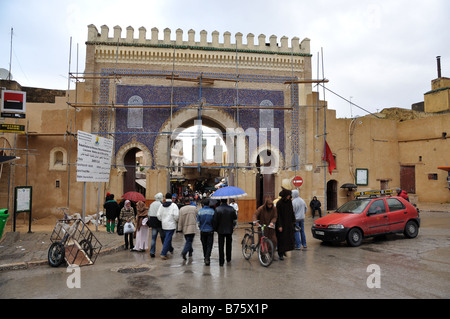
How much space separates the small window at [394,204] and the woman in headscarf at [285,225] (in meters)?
3.84

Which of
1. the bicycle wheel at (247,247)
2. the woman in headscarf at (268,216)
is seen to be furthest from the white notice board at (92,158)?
the woman in headscarf at (268,216)

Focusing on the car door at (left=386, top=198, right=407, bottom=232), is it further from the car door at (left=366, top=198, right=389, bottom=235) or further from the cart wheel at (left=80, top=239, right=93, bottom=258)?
the cart wheel at (left=80, top=239, right=93, bottom=258)

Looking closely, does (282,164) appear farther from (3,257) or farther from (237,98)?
(3,257)

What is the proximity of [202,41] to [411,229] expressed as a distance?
42.1ft

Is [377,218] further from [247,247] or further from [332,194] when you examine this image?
[332,194]

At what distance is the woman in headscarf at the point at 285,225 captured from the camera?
7.57 m

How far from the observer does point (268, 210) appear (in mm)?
7551

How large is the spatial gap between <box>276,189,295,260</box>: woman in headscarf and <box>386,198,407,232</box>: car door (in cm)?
371

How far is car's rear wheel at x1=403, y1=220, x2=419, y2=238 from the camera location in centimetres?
1005

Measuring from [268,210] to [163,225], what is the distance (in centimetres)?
246

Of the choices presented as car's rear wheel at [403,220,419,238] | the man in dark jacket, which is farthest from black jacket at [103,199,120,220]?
car's rear wheel at [403,220,419,238]

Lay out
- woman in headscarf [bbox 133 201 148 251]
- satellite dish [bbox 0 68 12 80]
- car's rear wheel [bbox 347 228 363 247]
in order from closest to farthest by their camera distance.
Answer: woman in headscarf [bbox 133 201 148 251] → car's rear wheel [bbox 347 228 363 247] → satellite dish [bbox 0 68 12 80]

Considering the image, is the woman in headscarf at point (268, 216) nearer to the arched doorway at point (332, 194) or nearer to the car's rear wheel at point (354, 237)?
the car's rear wheel at point (354, 237)
